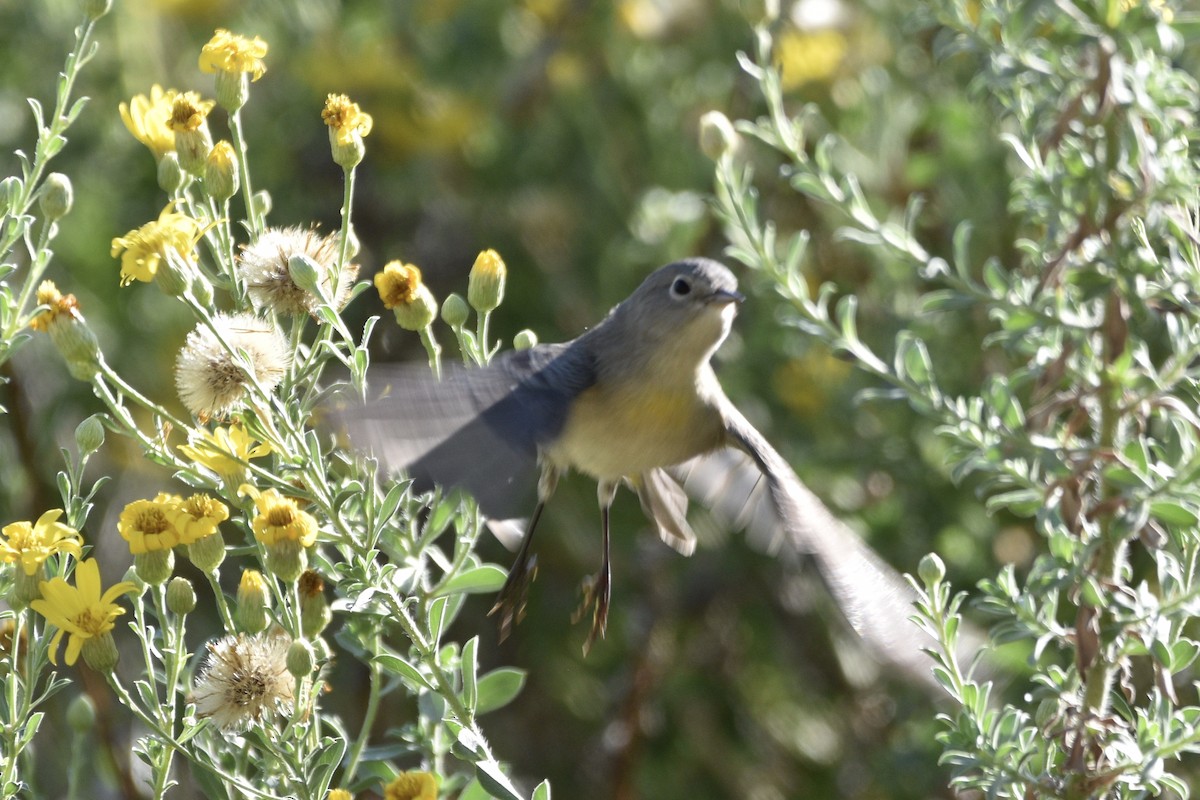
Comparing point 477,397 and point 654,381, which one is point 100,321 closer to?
point 654,381

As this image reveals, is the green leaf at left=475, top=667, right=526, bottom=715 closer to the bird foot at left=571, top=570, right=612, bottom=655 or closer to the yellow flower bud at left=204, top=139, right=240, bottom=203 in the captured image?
the bird foot at left=571, top=570, right=612, bottom=655

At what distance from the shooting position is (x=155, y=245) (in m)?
1.62

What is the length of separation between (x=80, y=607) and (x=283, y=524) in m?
0.30

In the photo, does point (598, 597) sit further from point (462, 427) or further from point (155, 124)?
point (155, 124)

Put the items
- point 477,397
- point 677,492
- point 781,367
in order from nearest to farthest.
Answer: point 477,397
point 677,492
point 781,367

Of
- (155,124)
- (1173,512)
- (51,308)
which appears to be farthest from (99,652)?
(1173,512)

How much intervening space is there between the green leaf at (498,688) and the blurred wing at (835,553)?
1.38 ft

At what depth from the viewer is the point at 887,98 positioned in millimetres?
3604

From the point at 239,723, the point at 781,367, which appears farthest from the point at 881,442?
the point at 239,723

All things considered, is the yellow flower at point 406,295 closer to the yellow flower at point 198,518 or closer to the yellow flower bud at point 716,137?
the yellow flower at point 198,518

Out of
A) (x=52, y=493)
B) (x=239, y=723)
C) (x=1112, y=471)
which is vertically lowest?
(x=52, y=493)

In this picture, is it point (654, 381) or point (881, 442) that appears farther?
point (881, 442)

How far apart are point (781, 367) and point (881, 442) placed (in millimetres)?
456

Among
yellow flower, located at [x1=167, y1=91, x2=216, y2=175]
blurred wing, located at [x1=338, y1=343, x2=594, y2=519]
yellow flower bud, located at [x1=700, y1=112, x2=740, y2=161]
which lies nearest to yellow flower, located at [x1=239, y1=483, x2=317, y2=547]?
blurred wing, located at [x1=338, y1=343, x2=594, y2=519]
